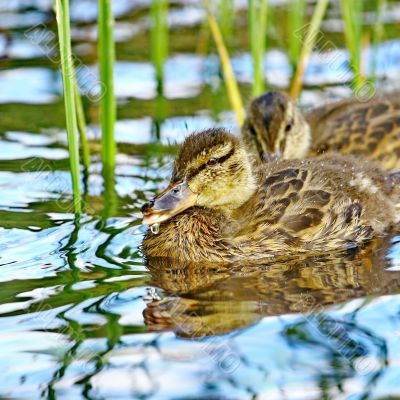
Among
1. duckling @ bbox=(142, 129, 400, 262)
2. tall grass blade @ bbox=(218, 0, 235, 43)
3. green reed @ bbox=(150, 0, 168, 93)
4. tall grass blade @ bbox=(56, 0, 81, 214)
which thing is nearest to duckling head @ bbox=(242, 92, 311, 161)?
duckling @ bbox=(142, 129, 400, 262)

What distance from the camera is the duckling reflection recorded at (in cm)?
646

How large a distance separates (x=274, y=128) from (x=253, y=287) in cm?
324

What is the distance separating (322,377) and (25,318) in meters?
2.01

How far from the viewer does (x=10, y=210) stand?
886 cm

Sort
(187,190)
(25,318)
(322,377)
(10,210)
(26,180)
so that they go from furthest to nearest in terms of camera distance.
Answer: (26,180) → (10,210) → (187,190) → (25,318) → (322,377)

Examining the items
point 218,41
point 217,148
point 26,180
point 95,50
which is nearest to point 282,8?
point 95,50

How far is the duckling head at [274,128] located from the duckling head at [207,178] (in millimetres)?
1876

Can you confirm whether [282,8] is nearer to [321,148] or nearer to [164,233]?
[321,148]

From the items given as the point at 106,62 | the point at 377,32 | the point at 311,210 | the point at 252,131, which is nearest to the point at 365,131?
the point at 252,131

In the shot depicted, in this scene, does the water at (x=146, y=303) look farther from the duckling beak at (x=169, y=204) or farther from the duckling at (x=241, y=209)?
the duckling beak at (x=169, y=204)

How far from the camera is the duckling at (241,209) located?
7.72 meters

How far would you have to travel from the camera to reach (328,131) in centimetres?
1041

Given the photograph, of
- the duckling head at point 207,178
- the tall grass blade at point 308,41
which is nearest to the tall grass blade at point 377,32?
the tall grass blade at point 308,41

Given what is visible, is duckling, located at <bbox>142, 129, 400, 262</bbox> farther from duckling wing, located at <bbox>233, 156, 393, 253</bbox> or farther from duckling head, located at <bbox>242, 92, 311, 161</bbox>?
duckling head, located at <bbox>242, 92, 311, 161</bbox>
